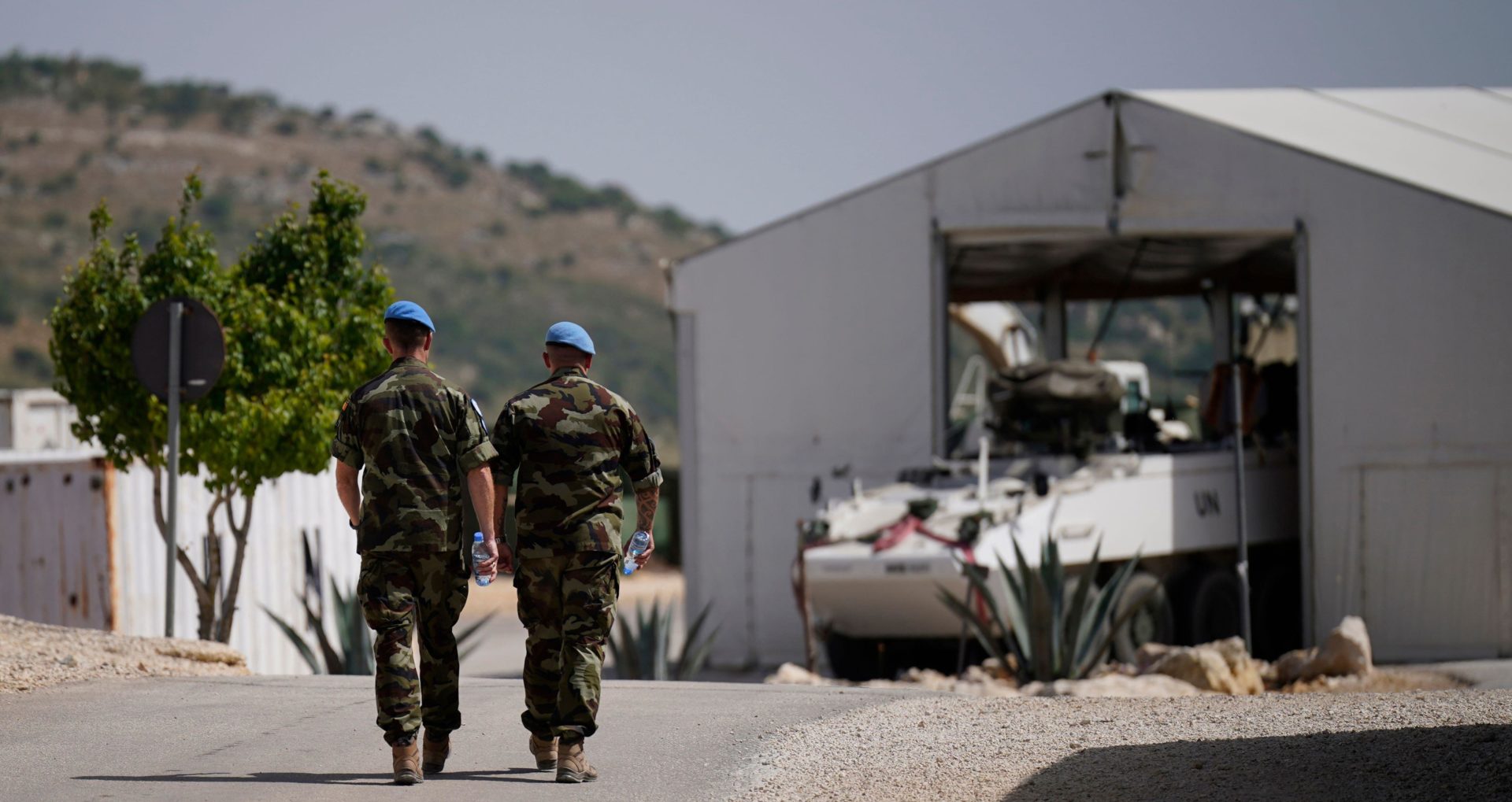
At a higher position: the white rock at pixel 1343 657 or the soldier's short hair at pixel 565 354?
the soldier's short hair at pixel 565 354

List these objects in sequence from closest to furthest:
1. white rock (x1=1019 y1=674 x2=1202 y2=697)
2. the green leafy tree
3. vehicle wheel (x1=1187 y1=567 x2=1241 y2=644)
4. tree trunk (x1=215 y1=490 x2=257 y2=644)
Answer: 1. white rock (x1=1019 y1=674 x2=1202 y2=697)
2. the green leafy tree
3. tree trunk (x1=215 y1=490 x2=257 y2=644)
4. vehicle wheel (x1=1187 y1=567 x2=1241 y2=644)

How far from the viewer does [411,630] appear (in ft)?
20.6

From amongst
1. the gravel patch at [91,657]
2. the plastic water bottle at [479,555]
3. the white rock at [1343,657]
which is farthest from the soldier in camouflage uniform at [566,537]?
the white rock at [1343,657]

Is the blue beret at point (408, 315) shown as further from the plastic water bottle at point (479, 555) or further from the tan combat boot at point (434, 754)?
the tan combat boot at point (434, 754)

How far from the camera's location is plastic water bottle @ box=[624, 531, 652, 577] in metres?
6.45

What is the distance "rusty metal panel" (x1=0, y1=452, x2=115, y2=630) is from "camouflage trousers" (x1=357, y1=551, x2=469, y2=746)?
7547 millimetres

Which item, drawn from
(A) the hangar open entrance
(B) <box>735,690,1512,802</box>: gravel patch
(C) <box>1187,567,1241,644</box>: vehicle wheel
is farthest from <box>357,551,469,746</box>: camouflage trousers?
(C) <box>1187,567,1241,644</box>: vehicle wheel

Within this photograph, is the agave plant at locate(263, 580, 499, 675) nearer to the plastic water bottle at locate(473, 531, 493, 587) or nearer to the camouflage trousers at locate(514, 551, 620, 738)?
the camouflage trousers at locate(514, 551, 620, 738)

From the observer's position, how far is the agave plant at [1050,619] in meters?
12.5

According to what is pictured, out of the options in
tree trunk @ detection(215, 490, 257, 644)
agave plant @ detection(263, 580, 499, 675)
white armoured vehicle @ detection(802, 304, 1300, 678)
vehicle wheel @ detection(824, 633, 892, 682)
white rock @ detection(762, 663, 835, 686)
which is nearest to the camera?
tree trunk @ detection(215, 490, 257, 644)

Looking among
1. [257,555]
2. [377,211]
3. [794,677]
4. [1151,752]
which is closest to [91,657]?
[257,555]

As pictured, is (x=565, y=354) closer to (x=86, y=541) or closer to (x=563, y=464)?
(x=563, y=464)

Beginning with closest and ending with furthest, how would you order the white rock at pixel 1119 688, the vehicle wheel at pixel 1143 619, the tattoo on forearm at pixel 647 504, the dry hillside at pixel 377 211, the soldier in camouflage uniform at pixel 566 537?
the soldier in camouflage uniform at pixel 566 537
the tattoo on forearm at pixel 647 504
the white rock at pixel 1119 688
the vehicle wheel at pixel 1143 619
the dry hillside at pixel 377 211

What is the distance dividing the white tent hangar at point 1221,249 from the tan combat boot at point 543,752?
1110cm
